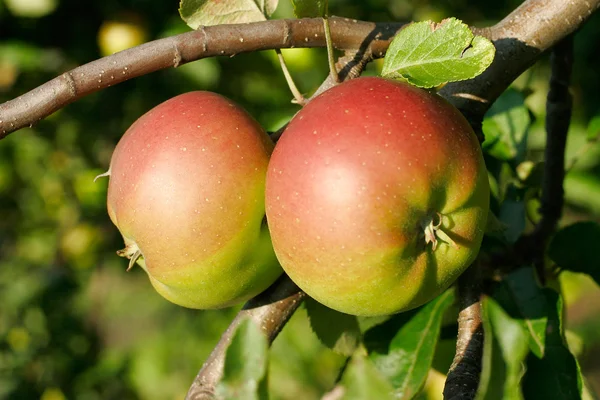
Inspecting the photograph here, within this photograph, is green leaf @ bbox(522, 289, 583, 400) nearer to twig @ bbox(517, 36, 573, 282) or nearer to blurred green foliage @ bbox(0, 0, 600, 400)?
twig @ bbox(517, 36, 573, 282)

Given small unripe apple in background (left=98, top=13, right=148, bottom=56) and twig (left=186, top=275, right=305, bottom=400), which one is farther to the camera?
small unripe apple in background (left=98, top=13, right=148, bottom=56)

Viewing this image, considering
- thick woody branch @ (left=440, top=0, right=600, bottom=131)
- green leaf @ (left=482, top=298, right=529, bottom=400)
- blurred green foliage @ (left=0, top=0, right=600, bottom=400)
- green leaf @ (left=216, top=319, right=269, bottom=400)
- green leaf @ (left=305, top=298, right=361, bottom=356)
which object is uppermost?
green leaf @ (left=216, top=319, right=269, bottom=400)

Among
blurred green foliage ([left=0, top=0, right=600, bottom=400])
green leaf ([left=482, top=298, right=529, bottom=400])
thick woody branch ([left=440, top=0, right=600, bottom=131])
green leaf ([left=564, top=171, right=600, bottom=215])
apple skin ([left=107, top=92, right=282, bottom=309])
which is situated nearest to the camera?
green leaf ([left=482, top=298, right=529, bottom=400])

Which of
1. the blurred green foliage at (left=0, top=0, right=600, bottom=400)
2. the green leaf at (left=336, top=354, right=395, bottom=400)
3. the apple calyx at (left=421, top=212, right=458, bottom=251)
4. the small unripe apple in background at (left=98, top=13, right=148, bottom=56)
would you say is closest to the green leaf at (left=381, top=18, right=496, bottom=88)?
the apple calyx at (left=421, top=212, right=458, bottom=251)

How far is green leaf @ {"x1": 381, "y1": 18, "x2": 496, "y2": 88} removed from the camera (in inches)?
26.8

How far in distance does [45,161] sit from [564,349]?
1793 mm

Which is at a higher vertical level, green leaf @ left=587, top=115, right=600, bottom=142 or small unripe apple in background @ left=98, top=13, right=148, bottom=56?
small unripe apple in background @ left=98, top=13, right=148, bottom=56

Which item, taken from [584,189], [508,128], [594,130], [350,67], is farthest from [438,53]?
[584,189]

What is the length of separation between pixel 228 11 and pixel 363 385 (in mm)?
590


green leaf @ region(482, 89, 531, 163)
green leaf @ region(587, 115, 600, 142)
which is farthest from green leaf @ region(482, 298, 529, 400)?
green leaf @ region(587, 115, 600, 142)

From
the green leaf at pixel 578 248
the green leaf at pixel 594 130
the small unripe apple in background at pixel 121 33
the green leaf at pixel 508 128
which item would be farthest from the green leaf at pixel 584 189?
the small unripe apple in background at pixel 121 33

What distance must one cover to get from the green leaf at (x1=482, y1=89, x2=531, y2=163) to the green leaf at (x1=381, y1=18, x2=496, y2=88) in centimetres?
44

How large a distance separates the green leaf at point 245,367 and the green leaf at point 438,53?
0.34 meters

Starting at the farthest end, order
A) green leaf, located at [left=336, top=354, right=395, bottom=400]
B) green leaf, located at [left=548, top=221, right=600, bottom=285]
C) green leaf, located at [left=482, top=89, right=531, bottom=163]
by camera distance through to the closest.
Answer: green leaf, located at [left=482, top=89, right=531, bottom=163] < green leaf, located at [left=548, top=221, right=600, bottom=285] < green leaf, located at [left=336, top=354, right=395, bottom=400]
